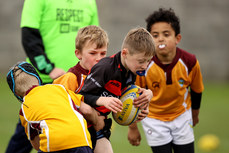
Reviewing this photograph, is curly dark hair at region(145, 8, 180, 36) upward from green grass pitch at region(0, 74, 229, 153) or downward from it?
upward

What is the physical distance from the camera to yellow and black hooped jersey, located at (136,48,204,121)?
4.32 meters

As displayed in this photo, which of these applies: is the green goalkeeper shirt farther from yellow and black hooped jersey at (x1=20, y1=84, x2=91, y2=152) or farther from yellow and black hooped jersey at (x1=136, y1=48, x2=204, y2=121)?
yellow and black hooped jersey at (x1=20, y1=84, x2=91, y2=152)

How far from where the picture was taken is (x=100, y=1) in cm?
1223

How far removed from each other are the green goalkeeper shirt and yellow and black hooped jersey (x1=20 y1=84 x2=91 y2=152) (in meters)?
1.38

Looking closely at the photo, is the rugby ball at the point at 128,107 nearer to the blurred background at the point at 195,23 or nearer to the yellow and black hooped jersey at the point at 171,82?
the yellow and black hooped jersey at the point at 171,82

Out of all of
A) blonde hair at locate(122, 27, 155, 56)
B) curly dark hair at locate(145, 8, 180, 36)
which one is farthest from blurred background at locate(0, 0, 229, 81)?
blonde hair at locate(122, 27, 155, 56)

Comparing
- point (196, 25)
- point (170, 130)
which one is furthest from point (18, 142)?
point (196, 25)

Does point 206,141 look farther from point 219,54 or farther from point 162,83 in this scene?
point 219,54

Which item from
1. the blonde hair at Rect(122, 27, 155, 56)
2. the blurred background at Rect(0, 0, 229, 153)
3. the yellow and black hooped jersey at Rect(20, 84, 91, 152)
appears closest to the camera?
the yellow and black hooped jersey at Rect(20, 84, 91, 152)

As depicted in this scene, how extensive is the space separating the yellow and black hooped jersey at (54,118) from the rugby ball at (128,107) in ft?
1.98

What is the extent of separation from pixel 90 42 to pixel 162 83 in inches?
40.3

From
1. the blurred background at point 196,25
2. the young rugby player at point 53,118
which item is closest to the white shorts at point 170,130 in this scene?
the young rugby player at point 53,118

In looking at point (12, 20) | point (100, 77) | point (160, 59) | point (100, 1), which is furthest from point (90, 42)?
point (12, 20)

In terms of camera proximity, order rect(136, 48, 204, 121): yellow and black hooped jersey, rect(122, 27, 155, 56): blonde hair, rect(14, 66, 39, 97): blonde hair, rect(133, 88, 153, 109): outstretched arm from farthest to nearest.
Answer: rect(136, 48, 204, 121): yellow and black hooped jersey < rect(133, 88, 153, 109): outstretched arm < rect(122, 27, 155, 56): blonde hair < rect(14, 66, 39, 97): blonde hair
